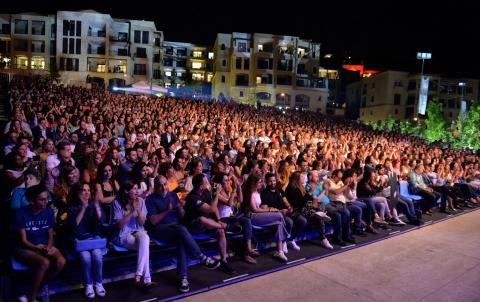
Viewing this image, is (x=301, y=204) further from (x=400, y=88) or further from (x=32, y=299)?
(x=400, y=88)

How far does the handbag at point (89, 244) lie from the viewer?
479cm

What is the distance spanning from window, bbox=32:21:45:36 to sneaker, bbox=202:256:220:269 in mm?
51967

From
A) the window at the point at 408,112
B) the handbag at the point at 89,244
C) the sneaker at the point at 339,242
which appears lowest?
the sneaker at the point at 339,242

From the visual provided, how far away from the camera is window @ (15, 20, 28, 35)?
48625 millimetres

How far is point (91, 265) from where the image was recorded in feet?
16.0

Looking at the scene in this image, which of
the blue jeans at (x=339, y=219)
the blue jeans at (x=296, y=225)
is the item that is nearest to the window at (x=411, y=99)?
the blue jeans at (x=339, y=219)

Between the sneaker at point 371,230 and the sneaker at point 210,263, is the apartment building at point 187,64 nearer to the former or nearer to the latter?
the sneaker at point 371,230

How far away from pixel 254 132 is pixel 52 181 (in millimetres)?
10768

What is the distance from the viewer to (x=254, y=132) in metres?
16.2

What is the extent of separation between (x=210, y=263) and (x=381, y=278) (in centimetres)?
267

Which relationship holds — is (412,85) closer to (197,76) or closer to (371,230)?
(197,76)

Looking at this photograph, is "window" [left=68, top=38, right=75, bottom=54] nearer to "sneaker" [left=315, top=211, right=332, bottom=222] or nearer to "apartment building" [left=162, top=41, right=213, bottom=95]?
"apartment building" [left=162, top=41, right=213, bottom=95]

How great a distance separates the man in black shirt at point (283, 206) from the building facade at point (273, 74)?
4526cm

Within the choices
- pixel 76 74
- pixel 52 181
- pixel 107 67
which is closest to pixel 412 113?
pixel 107 67
